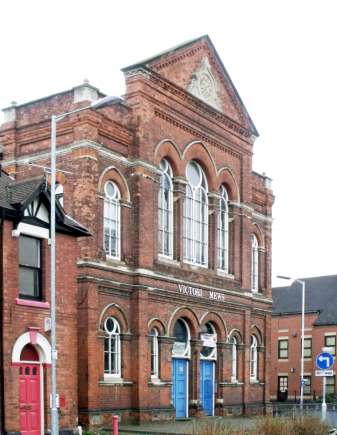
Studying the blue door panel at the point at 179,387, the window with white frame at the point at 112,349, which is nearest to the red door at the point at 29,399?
the window with white frame at the point at 112,349

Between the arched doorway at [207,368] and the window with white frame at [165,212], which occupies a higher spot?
the window with white frame at [165,212]

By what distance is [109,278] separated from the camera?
29.3 metres

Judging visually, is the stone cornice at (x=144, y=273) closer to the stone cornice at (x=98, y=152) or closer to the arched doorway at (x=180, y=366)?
the arched doorway at (x=180, y=366)

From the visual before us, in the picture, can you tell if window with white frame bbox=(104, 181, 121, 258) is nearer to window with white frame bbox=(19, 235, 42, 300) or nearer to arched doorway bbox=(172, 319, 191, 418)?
arched doorway bbox=(172, 319, 191, 418)

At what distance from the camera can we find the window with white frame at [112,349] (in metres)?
29.2

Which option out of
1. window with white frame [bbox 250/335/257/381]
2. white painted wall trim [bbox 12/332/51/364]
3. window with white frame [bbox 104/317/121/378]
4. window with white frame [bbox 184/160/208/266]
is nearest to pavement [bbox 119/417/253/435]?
window with white frame [bbox 104/317/121/378]

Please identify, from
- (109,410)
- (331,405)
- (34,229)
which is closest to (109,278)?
(109,410)

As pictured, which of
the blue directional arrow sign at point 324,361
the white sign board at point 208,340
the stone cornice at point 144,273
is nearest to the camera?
the blue directional arrow sign at point 324,361

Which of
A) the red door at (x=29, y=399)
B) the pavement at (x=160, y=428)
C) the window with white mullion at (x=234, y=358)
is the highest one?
the red door at (x=29, y=399)

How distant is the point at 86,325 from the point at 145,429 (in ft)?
13.7

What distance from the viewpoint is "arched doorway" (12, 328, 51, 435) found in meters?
22.0

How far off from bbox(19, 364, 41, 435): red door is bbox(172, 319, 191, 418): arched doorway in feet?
36.0

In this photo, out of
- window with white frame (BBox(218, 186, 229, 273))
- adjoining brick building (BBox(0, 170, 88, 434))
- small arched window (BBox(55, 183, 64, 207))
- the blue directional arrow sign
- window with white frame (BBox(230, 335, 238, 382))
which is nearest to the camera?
adjoining brick building (BBox(0, 170, 88, 434))

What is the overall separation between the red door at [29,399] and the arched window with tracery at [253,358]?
19155 mm
